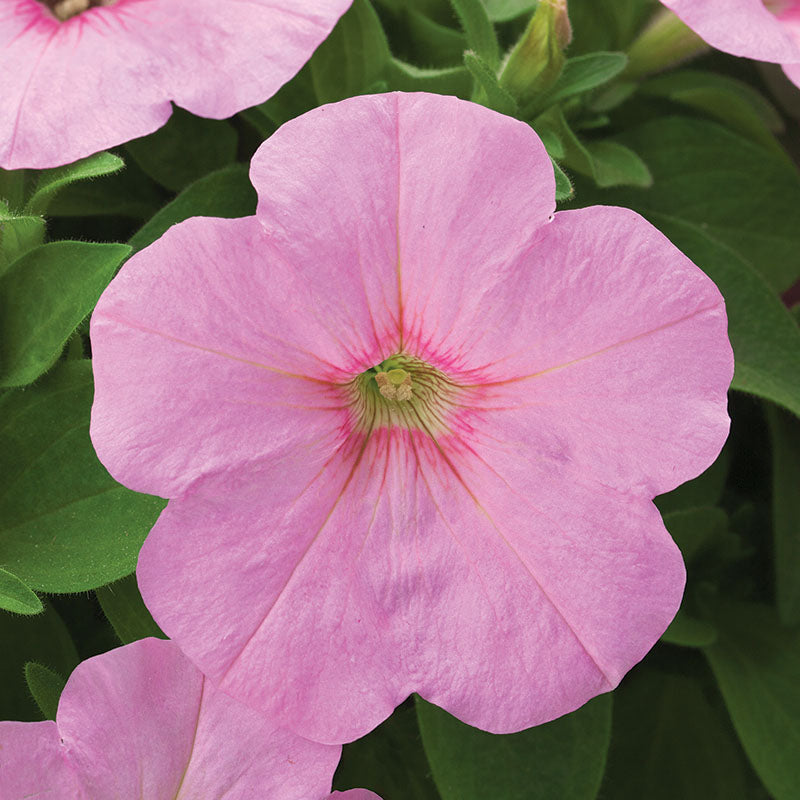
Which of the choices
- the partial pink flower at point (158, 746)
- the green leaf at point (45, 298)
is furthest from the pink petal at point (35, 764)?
the green leaf at point (45, 298)

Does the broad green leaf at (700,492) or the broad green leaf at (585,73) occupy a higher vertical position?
the broad green leaf at (585,73)

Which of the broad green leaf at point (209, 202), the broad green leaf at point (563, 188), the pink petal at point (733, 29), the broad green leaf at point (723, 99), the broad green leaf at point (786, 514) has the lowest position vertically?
the broad green leaf at point (786, 514)

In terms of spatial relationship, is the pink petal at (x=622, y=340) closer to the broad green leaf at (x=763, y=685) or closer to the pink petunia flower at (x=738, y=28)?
the pink petunia flower at (x=738, y=28)

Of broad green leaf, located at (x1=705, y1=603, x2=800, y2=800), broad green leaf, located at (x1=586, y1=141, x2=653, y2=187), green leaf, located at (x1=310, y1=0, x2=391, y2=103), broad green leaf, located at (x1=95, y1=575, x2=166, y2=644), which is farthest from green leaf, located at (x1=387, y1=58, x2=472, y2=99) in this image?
broad green leaf, located at (x1=705, y1=603, x2=800, y2=800)

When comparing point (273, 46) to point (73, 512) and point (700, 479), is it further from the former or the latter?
point (700, 479)

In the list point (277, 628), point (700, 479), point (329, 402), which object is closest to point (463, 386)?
point (329, 402)

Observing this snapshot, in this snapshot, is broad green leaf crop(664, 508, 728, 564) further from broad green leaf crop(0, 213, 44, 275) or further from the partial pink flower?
broad green leaf crop(0, 213, 44, 275)

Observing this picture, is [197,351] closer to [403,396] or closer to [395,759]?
[403,396]
